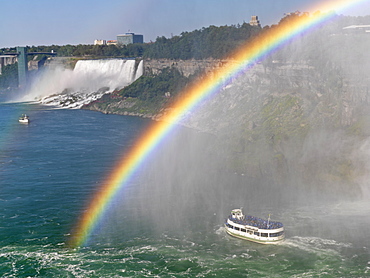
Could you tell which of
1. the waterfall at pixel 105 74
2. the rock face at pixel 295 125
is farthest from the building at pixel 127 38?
the rock face at pixel 295 125

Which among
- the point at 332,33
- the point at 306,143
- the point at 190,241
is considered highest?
A: the point at 332,33

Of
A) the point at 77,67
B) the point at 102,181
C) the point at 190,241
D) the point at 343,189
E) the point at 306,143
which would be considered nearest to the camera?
the point at 190,241

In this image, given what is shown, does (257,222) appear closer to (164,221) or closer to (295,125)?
(164,221)

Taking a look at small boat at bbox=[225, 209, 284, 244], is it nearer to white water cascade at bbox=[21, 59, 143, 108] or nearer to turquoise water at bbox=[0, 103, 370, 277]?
turquoise water at bbox=[0, 103, 370, 277]

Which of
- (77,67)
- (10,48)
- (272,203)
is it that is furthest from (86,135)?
(10,48)

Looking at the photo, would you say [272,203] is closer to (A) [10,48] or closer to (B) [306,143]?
(B) [306,143]

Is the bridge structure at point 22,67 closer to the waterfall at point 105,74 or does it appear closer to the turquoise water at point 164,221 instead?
the waterfall at point 105,74

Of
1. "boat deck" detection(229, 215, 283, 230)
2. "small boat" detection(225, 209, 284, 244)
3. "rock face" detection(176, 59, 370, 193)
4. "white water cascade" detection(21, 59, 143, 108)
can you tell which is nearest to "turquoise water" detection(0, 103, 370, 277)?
"small boat" detection(225, 209, 284, 244)
